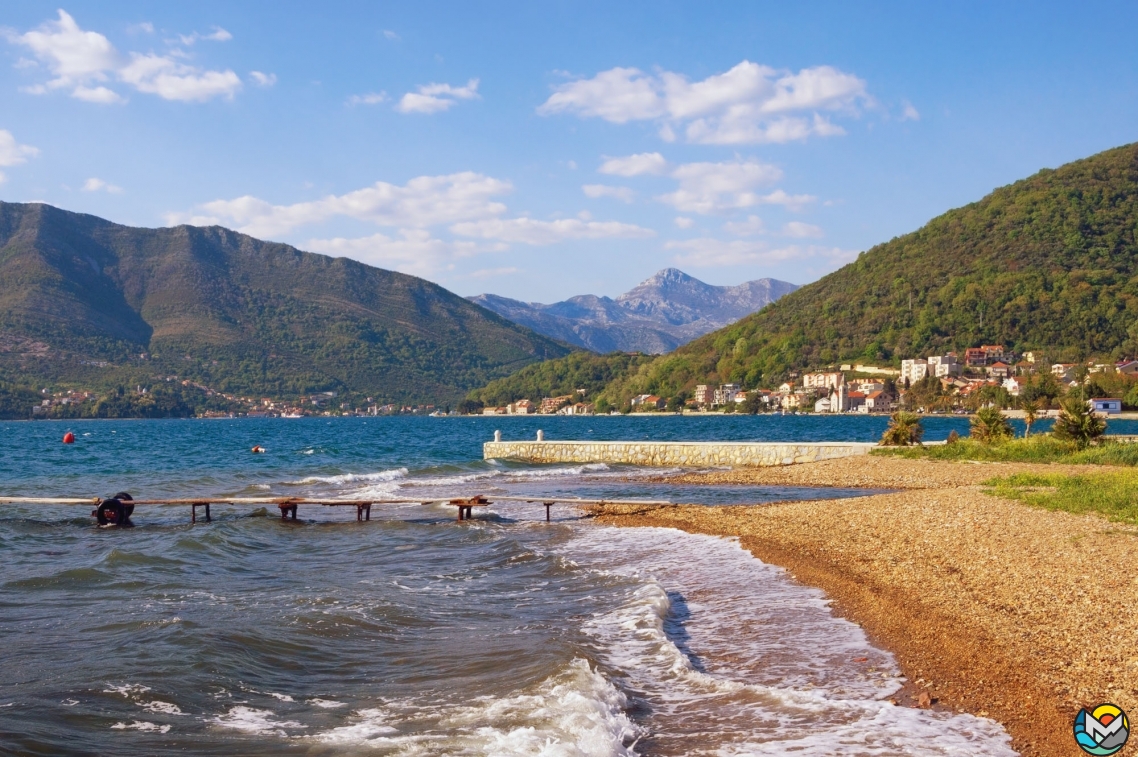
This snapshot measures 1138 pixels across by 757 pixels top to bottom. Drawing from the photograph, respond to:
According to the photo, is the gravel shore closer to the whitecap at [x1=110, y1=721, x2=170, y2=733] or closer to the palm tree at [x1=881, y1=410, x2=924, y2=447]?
the whitecap at [x1=110, y1=721, x2=170, y2=733]

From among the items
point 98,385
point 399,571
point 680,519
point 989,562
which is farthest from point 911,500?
point 98,385

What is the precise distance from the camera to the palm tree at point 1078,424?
92.7 feet

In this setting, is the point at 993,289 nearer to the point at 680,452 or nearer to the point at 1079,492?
the point at 680,452

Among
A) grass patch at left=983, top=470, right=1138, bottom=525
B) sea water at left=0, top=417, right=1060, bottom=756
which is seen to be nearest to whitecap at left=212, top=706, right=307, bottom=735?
sea water at left=0, top=417, right=1060, bottom=756

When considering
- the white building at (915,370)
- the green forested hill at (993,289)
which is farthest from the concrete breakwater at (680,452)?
the white building at (915,370)

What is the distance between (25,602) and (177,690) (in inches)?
219

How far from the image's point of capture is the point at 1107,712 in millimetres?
6012

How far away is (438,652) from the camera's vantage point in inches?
361

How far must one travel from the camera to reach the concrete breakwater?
1358 inches

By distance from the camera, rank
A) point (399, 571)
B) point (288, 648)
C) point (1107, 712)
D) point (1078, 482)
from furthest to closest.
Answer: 1. point (1078, 482)
2. point (399, 571)
3. point (288, 648)
4. point (1107, 712)

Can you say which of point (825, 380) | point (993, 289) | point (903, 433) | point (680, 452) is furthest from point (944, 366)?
point (903, 433)

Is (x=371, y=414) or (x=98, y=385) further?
(x=371, y=414)

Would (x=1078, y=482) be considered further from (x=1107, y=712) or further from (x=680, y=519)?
(x=1107, y=712)

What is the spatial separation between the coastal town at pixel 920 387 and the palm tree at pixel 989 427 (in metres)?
60.1
